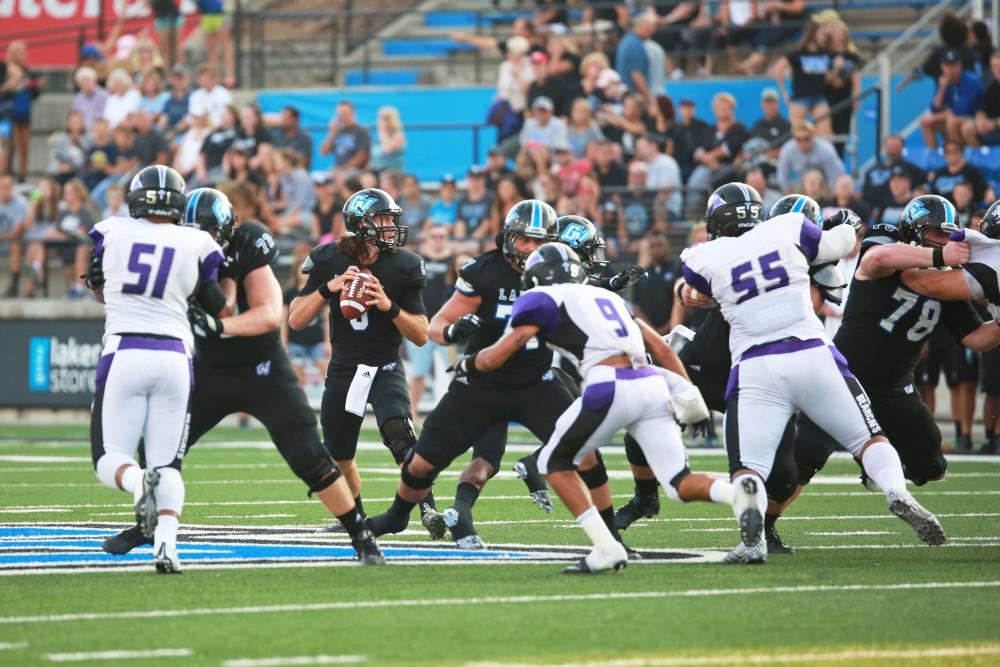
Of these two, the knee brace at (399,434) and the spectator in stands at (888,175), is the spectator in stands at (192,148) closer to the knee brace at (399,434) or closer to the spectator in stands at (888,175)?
the spectator in stands at (888,175)

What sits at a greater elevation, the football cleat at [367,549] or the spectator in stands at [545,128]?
the spectator in stands at [545,128]

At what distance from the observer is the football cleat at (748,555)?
7.74 m

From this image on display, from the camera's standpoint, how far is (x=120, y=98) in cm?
2378

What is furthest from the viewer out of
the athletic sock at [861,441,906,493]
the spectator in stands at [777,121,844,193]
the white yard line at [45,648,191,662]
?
the spectator in stands at [777,121,844,193]

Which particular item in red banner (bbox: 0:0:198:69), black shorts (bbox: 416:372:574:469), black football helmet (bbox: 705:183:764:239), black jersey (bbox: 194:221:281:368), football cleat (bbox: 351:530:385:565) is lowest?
football cleat (bbox: 351:530:385:565)

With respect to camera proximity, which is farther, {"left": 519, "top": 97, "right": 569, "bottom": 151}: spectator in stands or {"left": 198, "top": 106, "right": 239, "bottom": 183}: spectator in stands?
{"left": 198, "top": 106, "right": 239, "bottom": 183}: spectator in stands

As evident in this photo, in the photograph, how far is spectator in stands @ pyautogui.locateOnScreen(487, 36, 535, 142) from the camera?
21.2 metres

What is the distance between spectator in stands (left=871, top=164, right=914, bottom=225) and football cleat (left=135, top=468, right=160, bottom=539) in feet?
36.3

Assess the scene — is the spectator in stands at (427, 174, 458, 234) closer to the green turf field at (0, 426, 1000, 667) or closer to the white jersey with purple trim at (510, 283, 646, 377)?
the green turf field at (0, 426, 1000, 667)

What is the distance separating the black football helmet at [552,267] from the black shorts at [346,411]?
1.88m

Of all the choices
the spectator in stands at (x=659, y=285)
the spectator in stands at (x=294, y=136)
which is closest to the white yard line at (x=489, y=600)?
the spectator in stands at (x=659, y=285)

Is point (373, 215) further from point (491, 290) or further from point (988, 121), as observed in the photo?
point (988, 121)

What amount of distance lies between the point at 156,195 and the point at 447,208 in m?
12.3

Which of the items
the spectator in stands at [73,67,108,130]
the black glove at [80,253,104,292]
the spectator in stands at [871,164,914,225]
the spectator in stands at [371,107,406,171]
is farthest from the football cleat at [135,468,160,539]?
the spectator in stands at [73,67,108,130]
